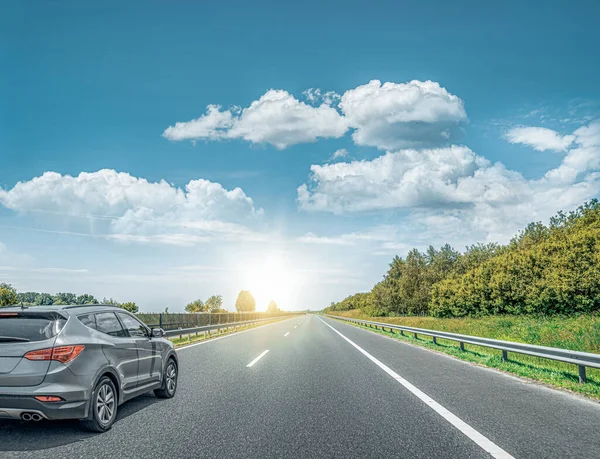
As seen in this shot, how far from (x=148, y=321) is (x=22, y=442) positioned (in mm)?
21585

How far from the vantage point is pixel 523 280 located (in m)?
53.2

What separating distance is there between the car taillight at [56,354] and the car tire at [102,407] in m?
0.50

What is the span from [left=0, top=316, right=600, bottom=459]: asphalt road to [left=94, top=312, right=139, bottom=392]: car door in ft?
1.68

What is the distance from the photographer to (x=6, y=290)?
6600cm

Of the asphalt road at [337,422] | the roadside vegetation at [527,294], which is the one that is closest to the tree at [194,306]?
the roadside vegetation at [527,294]

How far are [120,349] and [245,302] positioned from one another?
172 metres

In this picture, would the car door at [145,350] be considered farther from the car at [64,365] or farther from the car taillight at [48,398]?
the car taillight at [48,398]

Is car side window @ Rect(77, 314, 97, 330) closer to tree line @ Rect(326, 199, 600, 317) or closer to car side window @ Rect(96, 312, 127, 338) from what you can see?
car side window @ Rect(96, 312, 127, 338)

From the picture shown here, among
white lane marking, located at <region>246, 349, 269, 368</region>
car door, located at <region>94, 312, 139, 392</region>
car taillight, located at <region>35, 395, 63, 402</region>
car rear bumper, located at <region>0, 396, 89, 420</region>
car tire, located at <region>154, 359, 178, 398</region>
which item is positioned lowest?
white lane marking, located at <region>246, 349, 269, 368</region>

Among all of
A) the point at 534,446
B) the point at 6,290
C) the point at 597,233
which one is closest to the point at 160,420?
the point at 534,446

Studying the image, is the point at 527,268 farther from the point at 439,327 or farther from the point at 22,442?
the point at 22,442

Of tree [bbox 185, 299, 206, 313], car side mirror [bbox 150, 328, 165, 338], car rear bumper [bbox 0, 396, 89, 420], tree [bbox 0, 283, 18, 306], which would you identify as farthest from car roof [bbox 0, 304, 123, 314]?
tree [bbox 185, 299, 206, 313]

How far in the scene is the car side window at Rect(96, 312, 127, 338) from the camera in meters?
5.70

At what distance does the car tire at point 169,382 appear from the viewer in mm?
6992
